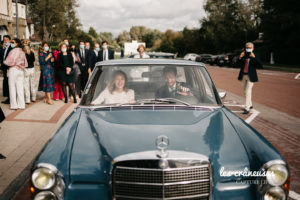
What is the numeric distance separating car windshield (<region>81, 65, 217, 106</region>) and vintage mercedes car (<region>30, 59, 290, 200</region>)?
0.39 m

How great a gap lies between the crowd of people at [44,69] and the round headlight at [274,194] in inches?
350

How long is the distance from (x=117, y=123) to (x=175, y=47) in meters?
91.9

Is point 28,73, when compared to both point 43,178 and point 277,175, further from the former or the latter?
point 277,175

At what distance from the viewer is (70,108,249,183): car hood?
2.58 metres

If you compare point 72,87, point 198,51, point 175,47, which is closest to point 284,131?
point 72,87

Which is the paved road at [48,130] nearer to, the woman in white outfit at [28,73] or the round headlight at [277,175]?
the woman in white outfit at [28,73]

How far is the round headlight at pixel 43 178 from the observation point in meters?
2.46

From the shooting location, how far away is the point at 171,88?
4.09m

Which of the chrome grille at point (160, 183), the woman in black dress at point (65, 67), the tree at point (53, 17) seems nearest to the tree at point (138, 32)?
the tree at point (53, 17)

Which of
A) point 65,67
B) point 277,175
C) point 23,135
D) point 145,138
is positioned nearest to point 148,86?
point 145,138

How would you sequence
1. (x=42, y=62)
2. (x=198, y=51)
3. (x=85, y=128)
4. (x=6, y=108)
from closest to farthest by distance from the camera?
(x=85, y=128) → (x=6, y=108) → (x=42, y=62) → (x=198, y=51)

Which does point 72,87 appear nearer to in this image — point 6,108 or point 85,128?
point 6,108

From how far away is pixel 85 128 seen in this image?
3195 mm

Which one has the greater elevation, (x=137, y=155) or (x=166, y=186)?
(x=137, y=155)
